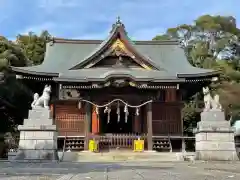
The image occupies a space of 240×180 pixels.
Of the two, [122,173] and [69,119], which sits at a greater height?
[69,119]

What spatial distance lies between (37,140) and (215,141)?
7.77m

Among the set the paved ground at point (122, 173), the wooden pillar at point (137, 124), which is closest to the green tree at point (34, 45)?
the wooden pillar at point (137, 124)

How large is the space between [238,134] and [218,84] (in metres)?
7.69

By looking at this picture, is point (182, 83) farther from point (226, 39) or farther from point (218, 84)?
point (226, 39)

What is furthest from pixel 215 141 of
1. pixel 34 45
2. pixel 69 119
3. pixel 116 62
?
pixel 34 45

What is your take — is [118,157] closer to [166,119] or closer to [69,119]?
[166,119]

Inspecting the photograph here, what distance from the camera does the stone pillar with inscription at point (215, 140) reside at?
49.7 feet

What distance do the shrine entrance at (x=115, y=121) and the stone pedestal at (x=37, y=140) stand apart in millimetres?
5572

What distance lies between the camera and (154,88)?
19.6 meters

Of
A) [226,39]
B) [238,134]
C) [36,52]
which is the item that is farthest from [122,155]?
[226,39]

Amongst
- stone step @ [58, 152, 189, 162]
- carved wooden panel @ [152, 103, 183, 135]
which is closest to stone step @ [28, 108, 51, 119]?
stone step @ [58, 152, 189, 162]

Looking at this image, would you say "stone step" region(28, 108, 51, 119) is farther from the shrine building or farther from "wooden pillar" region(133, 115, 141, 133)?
"wooden pillar" region(133, 115, 141, 133)

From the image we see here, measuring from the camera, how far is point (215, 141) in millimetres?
15320

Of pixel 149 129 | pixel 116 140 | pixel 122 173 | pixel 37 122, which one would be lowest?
pixel 122 173
